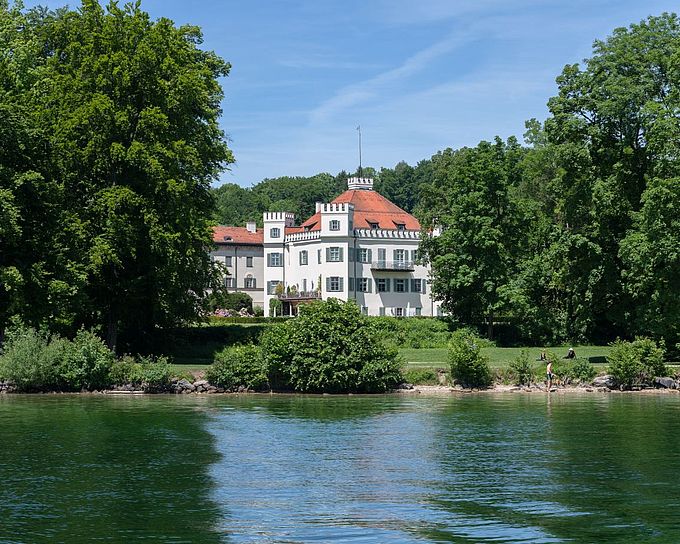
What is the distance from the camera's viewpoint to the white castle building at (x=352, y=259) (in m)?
90.6

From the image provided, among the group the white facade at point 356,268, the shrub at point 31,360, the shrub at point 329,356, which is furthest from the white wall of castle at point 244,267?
the shrub at point 31,360

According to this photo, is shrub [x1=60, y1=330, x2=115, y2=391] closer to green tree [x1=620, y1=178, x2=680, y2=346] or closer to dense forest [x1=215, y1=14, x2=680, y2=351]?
dense forest [x1=215, y1=14, x2=680, y2=351]

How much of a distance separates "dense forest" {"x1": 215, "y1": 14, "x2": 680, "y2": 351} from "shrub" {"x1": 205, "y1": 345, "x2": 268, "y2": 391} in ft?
47.7

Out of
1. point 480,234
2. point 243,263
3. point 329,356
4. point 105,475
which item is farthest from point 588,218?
point 243,263

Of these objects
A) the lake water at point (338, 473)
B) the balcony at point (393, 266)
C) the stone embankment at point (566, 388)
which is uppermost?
the balcony at point (393, 266)

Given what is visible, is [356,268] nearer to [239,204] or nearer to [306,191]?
[306,191]

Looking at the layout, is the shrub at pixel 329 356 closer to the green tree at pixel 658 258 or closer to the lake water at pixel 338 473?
the lake water at pixel 338 473

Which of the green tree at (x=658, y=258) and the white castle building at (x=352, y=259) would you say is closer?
the green tree at (x=658, y=258)

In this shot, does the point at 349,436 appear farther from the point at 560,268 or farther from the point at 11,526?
the point at 560,268

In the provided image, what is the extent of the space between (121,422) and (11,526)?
1499cm

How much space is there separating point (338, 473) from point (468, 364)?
73.0ft

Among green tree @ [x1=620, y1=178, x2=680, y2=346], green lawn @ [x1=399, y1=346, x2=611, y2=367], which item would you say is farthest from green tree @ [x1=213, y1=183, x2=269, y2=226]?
green tree @ [x1=620, y1=178, x2=680, y2=346]

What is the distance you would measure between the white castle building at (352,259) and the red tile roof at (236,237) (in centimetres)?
928

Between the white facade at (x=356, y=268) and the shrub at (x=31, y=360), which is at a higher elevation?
the white facade at (x=356, y=268)
